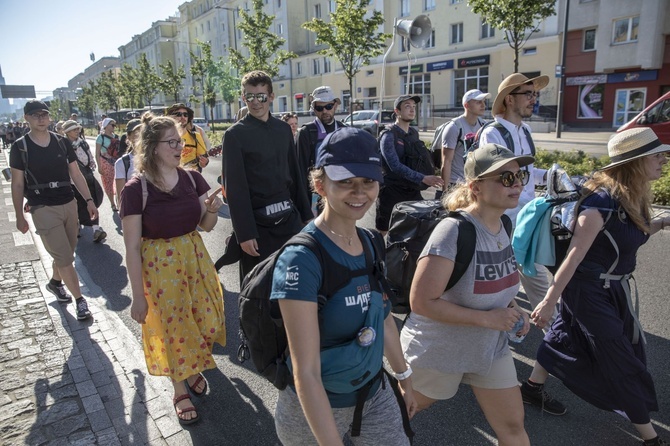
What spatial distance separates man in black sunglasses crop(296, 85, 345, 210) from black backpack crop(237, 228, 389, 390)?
313cm

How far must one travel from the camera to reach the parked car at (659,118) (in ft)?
47.6

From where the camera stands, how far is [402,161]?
5.31 meters

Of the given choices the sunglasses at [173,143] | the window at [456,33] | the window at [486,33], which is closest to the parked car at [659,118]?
the sunglasses at [173,143]

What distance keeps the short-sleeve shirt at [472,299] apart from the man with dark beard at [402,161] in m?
2.87

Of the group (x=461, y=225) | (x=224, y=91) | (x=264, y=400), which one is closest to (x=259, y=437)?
(x=264, y=400)

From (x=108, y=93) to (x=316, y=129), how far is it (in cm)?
6558

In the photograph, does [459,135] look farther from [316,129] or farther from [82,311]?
[82,311]

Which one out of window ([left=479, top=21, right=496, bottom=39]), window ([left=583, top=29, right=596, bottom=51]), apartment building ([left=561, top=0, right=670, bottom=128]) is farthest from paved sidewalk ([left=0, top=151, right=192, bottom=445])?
window ([left=479, top=21, right=496, bottom=39])

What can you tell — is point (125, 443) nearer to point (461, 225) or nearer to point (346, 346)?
point (346, 346)

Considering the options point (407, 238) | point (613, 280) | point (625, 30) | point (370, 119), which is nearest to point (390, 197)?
point (407, 238)

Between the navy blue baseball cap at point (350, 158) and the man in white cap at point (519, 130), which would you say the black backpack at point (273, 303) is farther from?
the man in white cap at point (519, 130)

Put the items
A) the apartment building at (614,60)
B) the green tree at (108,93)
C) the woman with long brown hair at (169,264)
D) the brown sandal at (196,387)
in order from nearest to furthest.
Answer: the woman with long brown hair at (169,264) → the brown sandal at (196,387) → the apartment building at (614,60) → the green tree at (108,93)

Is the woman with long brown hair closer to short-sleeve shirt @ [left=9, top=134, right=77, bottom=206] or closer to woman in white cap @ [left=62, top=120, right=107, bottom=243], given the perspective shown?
short-sleeve shirt @ [left=9, top=134, right=77, bottom=206]

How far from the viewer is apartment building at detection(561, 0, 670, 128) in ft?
87.8
